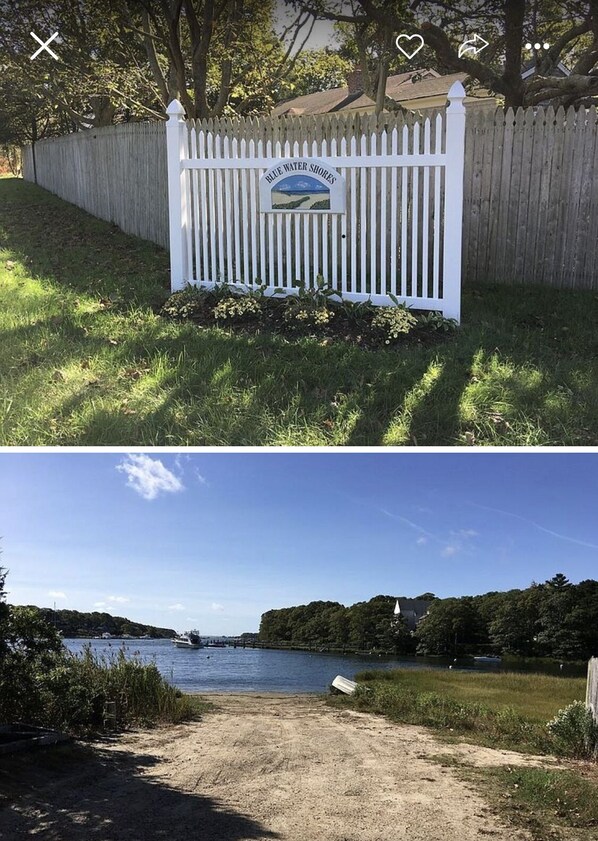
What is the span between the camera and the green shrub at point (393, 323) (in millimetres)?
4797

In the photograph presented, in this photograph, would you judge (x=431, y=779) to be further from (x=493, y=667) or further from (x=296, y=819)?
(x=493, y=667)

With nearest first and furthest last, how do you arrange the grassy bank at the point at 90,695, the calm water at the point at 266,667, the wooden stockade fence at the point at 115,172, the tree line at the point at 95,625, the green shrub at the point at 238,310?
the grassy bank at the point at 90,695, the green shrub at the point at 238,310, the tree line at the point at 95,625, the wooden stockade fence at the point at 115,172, the calm water at the point at 266,667

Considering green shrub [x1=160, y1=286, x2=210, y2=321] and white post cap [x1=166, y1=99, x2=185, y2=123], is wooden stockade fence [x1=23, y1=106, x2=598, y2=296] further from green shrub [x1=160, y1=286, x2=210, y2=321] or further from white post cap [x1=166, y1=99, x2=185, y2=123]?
green shrub [x1=160, y1=286, x2=210, y2=321]

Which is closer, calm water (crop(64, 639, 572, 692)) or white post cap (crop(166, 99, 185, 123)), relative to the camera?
white post cap (crop(166, 99, 185, 123))

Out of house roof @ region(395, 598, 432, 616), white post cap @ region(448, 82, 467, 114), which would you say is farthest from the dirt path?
white post cap @ region(448, 82, 467, 114)

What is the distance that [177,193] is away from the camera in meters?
6.05

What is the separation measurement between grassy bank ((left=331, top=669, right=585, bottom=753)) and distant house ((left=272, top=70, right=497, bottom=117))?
4.89m

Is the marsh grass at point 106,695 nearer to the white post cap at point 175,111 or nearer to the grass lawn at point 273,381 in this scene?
the grass lawn at point 273,381

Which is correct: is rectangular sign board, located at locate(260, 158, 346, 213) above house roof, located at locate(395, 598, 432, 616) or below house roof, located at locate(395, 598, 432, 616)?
above

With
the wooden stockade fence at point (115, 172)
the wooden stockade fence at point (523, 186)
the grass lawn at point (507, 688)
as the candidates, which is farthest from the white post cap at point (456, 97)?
the grass lawn at point (507, 688)

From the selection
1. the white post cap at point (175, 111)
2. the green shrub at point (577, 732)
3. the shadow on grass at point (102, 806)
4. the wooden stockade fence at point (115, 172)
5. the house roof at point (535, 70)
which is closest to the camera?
the shadow on grass at point (102, 806)

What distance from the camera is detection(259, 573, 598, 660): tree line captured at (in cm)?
709

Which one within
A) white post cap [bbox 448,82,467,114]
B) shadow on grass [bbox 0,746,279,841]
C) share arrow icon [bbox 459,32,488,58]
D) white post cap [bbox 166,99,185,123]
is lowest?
shadow on grass [bbox 0,746,279,841]

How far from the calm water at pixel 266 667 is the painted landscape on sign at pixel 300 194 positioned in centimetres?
438
